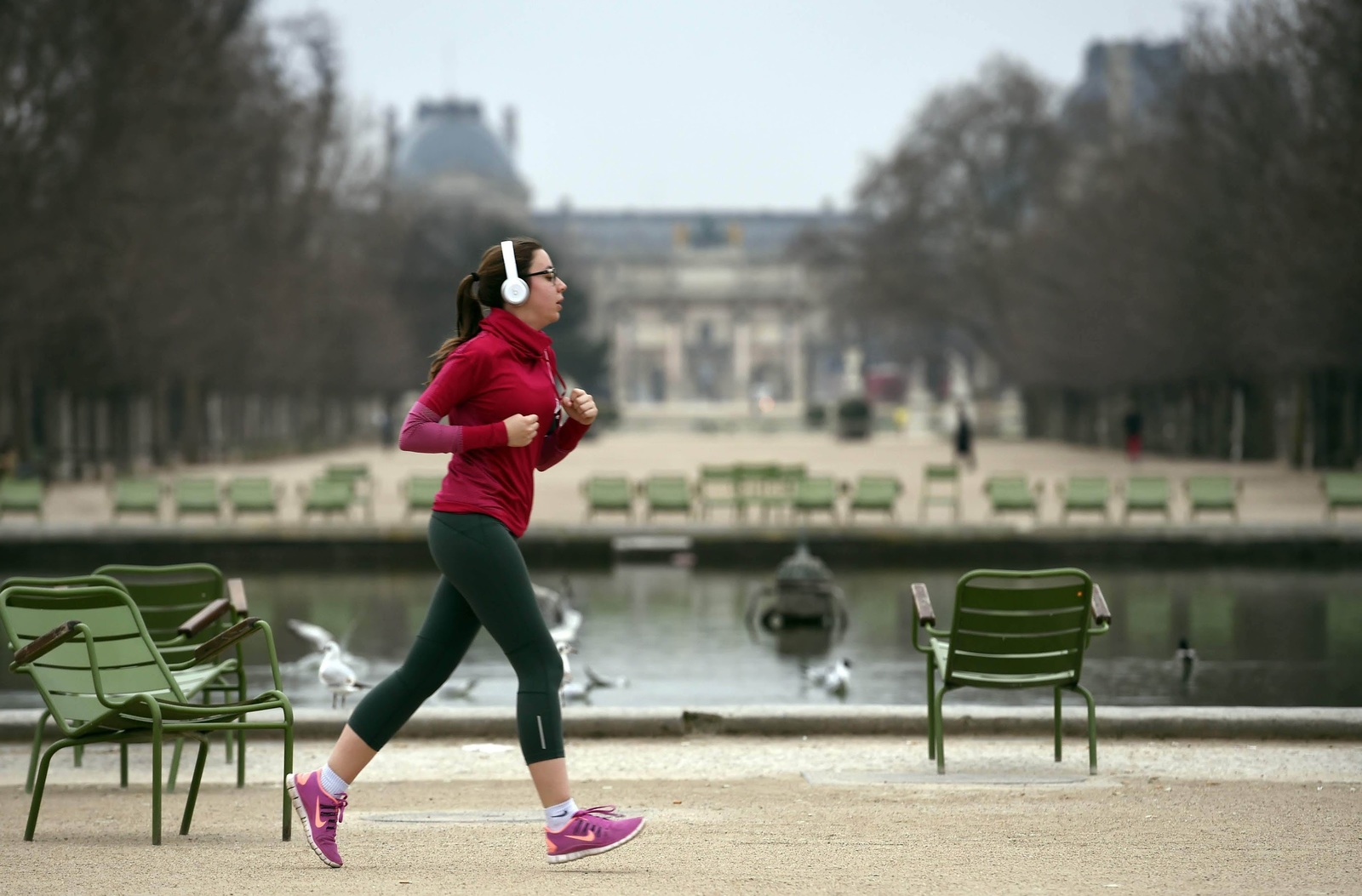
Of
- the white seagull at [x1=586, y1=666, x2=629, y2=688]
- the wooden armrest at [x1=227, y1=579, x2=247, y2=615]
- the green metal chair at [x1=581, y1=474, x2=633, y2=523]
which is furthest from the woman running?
the green metal chair at [x1=581, y1=474, x2=633, y2=523]

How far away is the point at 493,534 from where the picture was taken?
17.8ft

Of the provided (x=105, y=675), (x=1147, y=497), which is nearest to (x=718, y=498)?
(x=1147, y=497)

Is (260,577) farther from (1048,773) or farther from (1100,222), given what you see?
(1100,222)

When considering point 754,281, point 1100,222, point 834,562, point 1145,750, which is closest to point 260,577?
point 834,562

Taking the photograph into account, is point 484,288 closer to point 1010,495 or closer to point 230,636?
point 230,636

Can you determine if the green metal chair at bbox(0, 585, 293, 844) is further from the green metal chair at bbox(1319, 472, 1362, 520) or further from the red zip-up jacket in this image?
the green metal chair at bbox(1319, 472, 1362, 520)

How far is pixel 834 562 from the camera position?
20453mm

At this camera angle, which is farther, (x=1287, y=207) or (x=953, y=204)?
(x=953, y=204)

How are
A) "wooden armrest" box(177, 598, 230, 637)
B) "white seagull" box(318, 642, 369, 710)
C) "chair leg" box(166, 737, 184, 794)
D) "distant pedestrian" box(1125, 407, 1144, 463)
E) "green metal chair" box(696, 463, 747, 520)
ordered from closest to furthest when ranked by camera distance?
"wooden armrest" box(177, 598, 230, 637) < "chair leg" box(166, 737, 184, 794) < "white seagull" box(318, 642, 369, 710) < "green metal chair" box(696, 463, 747, 520) < "distant pedestrian" box(1125, 407, 1144, 463)

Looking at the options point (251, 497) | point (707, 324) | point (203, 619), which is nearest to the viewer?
point (203, 619)

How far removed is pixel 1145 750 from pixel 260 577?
509 inches

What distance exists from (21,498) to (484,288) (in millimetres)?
19039

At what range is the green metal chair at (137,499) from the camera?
76.4 ft

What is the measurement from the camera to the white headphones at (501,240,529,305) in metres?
5.58
